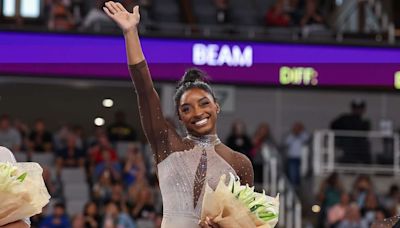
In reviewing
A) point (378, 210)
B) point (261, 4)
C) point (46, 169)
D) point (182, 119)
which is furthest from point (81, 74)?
point (182, 119)

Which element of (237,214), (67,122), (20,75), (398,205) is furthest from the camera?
(67,122)

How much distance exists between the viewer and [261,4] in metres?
19.1

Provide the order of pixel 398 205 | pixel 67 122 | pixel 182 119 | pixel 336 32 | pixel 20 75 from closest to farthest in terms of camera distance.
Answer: pixel 182 119, pixel 20 75, pixel 398 205, pixel 336 32, pixel 67 122

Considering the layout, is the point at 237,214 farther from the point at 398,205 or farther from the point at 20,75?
the point at 398,205

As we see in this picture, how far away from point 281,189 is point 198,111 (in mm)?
11056

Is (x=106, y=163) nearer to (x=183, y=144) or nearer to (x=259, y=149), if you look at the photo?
(x=259, y=149)

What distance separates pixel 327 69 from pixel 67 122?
18.7 ft

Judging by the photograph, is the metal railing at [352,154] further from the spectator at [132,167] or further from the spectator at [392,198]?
the spectator at [132,167]

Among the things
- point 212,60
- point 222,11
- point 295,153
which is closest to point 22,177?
point 212,60

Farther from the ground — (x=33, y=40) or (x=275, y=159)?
(x=33, y=40)

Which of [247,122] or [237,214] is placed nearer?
[237,214]

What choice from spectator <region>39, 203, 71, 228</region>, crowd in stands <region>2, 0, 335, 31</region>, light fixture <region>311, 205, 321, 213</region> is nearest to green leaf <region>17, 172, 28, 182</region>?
spectator <region>39, 203, 71, 228</region>

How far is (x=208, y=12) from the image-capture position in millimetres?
18438

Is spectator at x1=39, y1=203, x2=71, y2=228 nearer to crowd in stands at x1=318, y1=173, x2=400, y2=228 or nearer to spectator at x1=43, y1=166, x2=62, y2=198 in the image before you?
spectator at x1=43, y1=166, x2=62, y2=198
